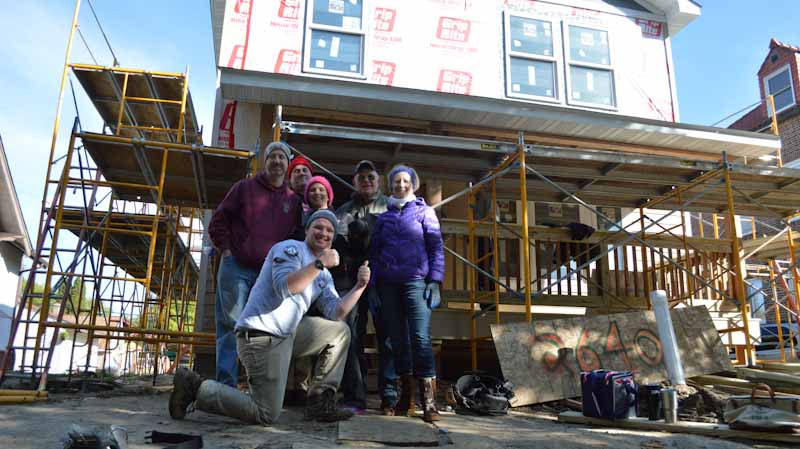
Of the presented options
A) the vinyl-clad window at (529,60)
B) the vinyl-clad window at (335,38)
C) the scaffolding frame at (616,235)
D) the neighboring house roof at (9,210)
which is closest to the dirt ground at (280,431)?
the scaffolding frame at (616,235)

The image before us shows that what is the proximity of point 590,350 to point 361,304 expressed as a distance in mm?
2422

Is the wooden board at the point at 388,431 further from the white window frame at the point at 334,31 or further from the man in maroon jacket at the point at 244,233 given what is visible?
the white window frame at the point at 334,31

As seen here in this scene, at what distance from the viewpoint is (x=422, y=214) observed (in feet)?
14.8

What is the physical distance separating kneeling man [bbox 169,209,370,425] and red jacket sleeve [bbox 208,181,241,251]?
95 centimetres

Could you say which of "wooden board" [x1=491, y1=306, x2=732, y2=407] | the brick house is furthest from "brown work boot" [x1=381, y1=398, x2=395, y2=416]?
the brick house

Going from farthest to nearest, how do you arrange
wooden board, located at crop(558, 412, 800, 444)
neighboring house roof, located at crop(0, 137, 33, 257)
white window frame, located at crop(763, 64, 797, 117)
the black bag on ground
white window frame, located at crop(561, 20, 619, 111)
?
1. white window frame, located at crop(763, 64, 797, 117)
2. neighboring house roof, located at crop(0, 137, 33, 257)
3. white window frame, located at crop(561, 20, 619, 111)
4. the black bag on ground
5. wooden board, located at crop(558, 412, 800, 444)

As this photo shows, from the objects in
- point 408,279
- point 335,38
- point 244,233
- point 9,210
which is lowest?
point 408,279

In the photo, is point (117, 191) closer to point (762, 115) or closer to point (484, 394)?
point (484, 394)

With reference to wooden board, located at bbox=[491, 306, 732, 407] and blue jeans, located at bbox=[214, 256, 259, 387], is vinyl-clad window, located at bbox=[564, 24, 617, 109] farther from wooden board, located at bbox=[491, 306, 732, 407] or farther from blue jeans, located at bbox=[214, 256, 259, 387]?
blue jeans, located at bbox=[214, 256, 259, 387]

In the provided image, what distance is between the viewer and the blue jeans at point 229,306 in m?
4.17

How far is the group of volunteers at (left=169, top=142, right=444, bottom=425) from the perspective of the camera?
137 inches

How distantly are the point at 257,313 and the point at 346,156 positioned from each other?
430 centimetres

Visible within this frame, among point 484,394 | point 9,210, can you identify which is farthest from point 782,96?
point 9,210

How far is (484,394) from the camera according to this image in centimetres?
477
